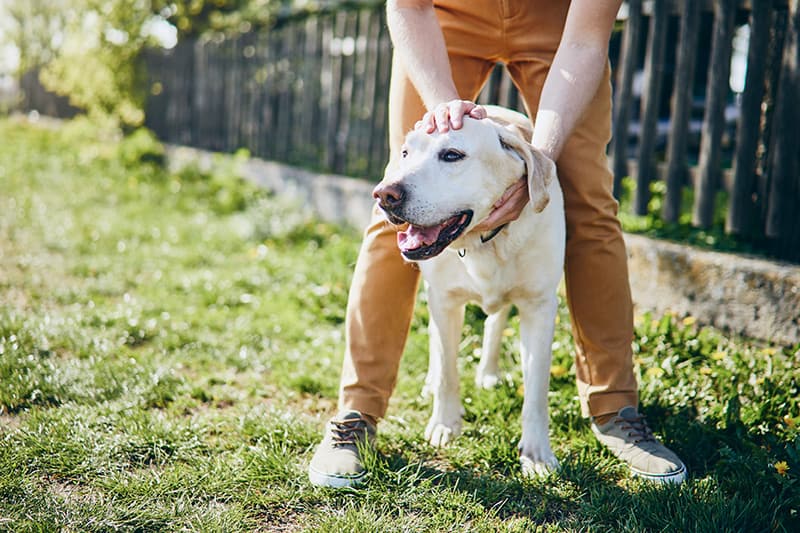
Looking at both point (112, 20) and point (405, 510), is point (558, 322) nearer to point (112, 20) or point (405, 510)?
point (405, 510)

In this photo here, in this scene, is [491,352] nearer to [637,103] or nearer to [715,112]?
[715,112]

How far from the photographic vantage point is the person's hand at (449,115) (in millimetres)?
2240

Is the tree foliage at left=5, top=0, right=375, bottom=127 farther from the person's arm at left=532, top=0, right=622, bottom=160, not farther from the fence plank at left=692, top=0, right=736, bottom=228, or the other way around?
the person's arm at left=532, top=0, right=622, bottom=160

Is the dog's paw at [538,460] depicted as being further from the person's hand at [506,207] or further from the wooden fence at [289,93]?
the wooden fence at [289,93]

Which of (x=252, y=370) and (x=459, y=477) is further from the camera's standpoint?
(x=252, y=370)

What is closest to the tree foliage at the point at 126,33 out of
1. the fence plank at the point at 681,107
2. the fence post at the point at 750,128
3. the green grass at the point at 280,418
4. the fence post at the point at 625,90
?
the green grass at the point at 280,418

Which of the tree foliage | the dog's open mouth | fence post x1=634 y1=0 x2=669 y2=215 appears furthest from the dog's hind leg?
the tree foliage

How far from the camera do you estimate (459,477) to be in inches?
95.7

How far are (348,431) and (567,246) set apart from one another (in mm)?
1060

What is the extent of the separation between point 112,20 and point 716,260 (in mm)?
8378

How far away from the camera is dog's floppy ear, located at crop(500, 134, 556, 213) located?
2246mm

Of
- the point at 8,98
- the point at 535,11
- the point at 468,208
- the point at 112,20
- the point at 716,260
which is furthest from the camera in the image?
the point at 8,98

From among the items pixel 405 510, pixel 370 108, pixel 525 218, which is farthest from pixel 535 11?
pixel 370 108

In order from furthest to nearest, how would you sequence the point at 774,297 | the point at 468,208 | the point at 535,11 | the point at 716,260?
the point at 716,260 < the point at 774,297 < the point at 535,11 < the point at 468,208
